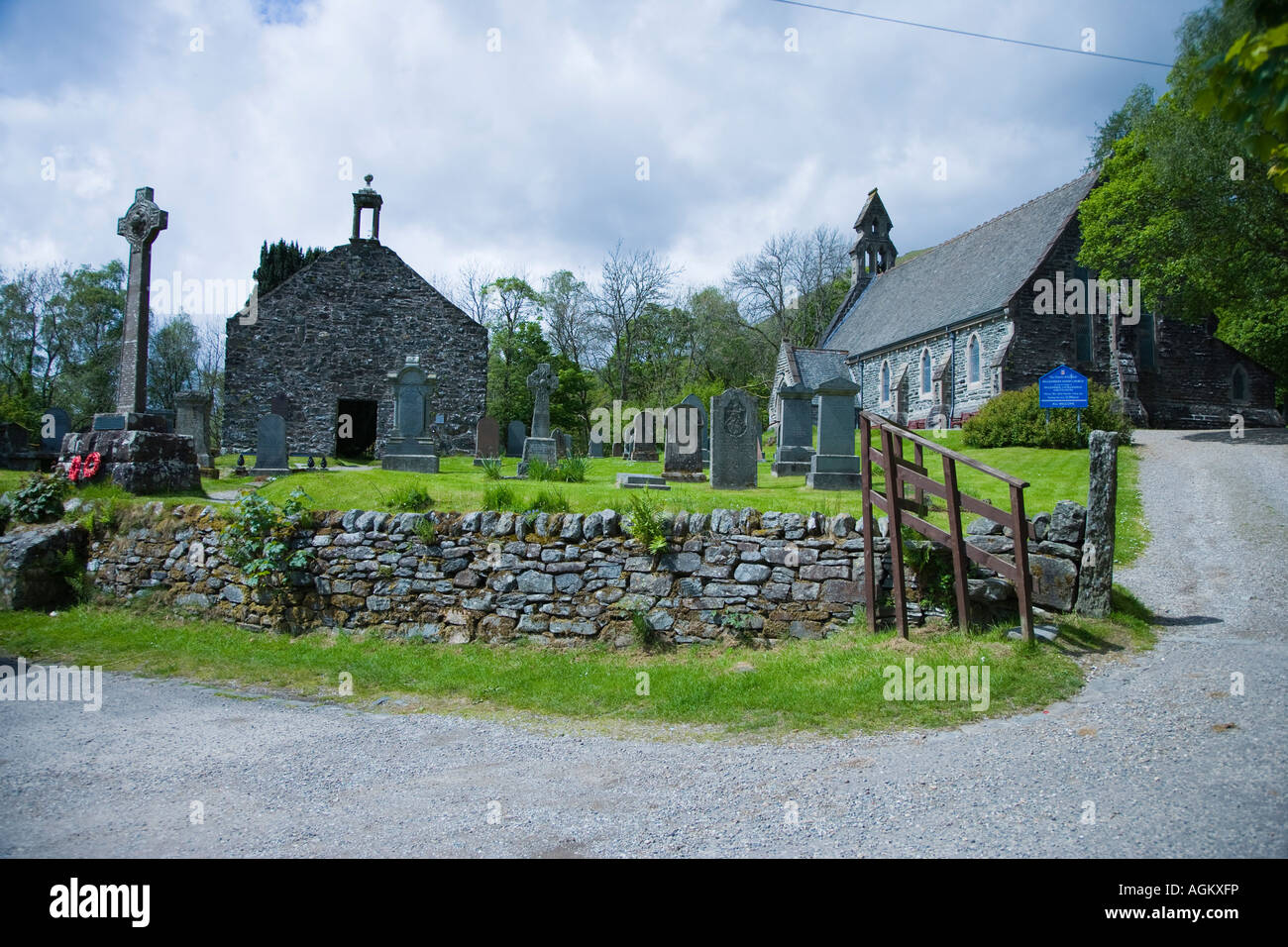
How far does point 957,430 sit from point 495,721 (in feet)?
89.5

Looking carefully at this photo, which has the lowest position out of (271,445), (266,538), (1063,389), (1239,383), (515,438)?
(266,538)

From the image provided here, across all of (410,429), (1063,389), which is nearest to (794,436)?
(1063,389)

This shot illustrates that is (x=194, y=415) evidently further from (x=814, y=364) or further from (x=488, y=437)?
(x=814, y=364)

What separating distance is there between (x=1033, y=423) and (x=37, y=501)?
22.3 m

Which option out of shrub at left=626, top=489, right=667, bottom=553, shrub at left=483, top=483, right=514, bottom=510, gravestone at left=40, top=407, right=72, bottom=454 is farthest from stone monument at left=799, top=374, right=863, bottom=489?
gravestone at left=40, top=407, right=72, bottom=454

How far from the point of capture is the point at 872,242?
156 feet

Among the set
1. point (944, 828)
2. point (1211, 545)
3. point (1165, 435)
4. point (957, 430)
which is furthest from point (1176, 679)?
point (957, 430)

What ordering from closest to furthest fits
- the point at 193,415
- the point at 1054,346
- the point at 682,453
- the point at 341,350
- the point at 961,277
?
the point at 682,453, the point at 193,415, the point at 341,350, the point at 1054,346, the point at 961,277

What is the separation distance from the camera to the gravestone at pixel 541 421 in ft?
61.4

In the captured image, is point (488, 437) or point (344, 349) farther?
point (344, 349)

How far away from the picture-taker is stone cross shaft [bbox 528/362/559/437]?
19203 mm

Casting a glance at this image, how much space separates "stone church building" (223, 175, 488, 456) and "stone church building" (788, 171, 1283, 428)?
1963cm
